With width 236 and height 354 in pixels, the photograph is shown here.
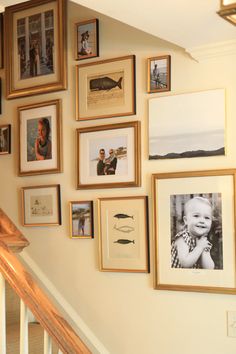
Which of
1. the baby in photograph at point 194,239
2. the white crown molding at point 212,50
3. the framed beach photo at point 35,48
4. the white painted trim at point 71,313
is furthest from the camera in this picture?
the framed beach photo at point 35,48

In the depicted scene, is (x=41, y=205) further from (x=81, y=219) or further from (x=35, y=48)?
(x=35, y=48)

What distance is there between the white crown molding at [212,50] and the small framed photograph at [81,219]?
3.06ft

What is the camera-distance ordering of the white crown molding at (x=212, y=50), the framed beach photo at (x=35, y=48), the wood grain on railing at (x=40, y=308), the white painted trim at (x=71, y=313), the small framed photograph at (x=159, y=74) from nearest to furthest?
1. the wood grain on railing at (x=40, y=308)
2. the white crown molding at (x=212, y=50)
3. the small framed photograph at (x=159, y=74)
4. the white painted trim at (x=71, y=313)
5. the framed beach photo at (x=35, y=48)

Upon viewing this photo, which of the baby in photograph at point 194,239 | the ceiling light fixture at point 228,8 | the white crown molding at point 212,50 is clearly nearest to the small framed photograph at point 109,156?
the baby in photograph at point 194,239

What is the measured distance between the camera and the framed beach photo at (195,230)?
8.25ft

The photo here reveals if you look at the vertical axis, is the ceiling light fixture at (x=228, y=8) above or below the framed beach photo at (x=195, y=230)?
above

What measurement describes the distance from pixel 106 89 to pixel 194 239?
90cm

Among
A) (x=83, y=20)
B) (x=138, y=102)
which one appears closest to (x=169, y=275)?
(x=138, y=102)

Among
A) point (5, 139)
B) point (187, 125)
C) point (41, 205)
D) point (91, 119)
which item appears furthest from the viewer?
point (5, 139)

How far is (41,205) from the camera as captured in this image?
316 cm

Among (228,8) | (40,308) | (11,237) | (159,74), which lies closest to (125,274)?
(11,237)

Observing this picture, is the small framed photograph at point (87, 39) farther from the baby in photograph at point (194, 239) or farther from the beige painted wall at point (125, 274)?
the baby in photograph at point (194, 239)

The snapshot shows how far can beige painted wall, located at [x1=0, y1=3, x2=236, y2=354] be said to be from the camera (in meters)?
2.58

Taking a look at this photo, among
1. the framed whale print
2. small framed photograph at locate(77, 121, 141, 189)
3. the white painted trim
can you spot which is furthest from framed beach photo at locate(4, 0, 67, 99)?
the white painted trim
